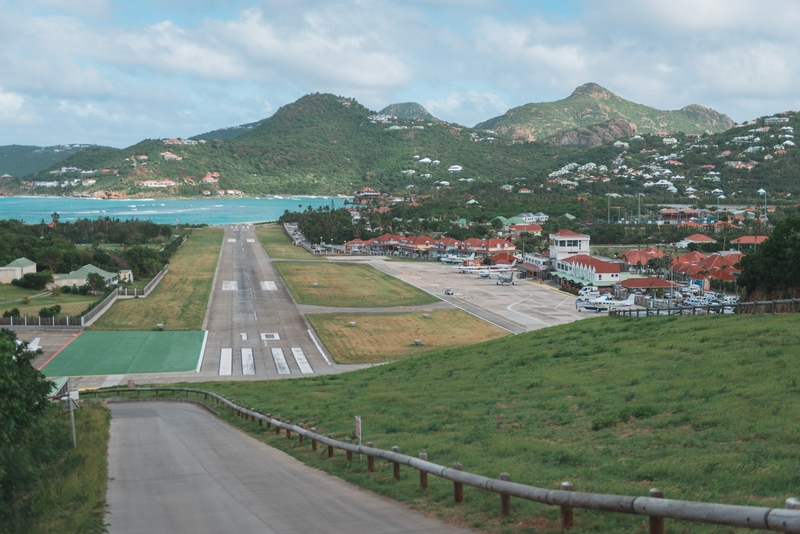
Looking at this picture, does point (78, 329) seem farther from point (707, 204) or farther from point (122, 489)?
point (707, 204)

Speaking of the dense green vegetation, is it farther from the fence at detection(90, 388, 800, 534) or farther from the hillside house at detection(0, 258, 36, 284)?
the hillside house at detection(0, 258, 36, 284)

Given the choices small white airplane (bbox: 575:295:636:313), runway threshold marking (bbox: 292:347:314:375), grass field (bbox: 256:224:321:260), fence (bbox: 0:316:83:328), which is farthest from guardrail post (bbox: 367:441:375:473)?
grass field (bbox: 256:224:321:260)

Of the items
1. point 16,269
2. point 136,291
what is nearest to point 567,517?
point 136,291

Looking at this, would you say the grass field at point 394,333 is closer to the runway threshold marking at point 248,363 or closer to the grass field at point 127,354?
the runway threshold marking at point 248,363

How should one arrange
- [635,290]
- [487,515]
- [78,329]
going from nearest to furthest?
[487,515] → [78,329] → [635,290]

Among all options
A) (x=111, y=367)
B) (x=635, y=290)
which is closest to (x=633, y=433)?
(x=111, y=367)

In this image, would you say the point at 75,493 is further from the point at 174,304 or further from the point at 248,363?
the point at 174,304
